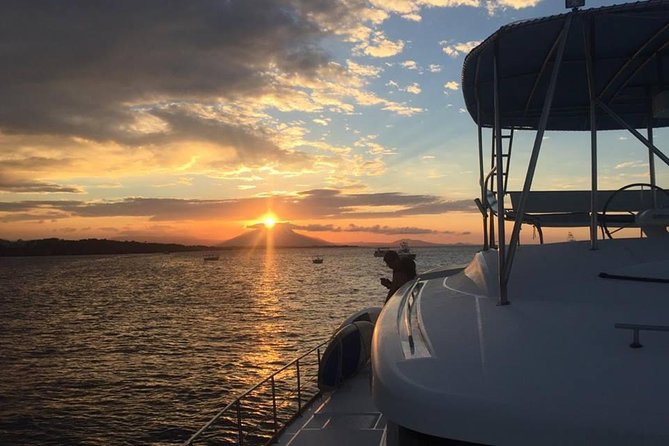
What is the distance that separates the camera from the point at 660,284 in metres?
4.29

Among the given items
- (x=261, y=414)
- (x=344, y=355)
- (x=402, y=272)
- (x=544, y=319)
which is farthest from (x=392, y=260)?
(x=261, y=414)

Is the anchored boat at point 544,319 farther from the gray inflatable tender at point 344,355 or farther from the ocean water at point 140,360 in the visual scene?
the ocean water at point 140,360

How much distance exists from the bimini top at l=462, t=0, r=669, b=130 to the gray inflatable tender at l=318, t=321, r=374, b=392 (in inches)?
176

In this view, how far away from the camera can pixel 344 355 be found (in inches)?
401

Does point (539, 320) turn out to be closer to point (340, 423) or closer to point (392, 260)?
point (340, 423)

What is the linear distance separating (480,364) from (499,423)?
499 mm

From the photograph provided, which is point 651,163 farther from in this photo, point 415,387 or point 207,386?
point 207,386

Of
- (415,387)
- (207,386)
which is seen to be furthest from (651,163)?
(207,386)

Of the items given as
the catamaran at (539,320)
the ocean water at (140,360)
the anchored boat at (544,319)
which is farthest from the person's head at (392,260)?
the ocean water at (140,360)

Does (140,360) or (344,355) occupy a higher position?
(344,355)

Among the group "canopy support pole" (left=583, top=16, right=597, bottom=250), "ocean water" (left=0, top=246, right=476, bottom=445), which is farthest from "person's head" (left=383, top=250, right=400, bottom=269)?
"ocean water" (left=0, top=246, right=476, bottom=445)

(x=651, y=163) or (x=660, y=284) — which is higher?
(x=651, y=163)

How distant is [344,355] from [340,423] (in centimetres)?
227

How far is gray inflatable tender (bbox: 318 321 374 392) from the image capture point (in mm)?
9906
